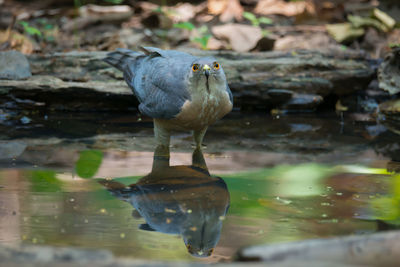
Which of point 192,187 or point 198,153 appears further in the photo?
point 198,153

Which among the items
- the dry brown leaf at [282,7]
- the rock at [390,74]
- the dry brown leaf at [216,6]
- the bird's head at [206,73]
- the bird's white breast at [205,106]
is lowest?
the dry brown leaf at [216,6]

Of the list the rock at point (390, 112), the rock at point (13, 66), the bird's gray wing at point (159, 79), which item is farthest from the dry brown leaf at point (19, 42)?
the rock at point (390, 112)

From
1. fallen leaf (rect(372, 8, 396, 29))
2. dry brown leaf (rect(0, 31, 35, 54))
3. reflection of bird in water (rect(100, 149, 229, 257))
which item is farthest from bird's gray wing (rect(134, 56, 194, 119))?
fallen leaf (rect(372, 8, 396, 29))

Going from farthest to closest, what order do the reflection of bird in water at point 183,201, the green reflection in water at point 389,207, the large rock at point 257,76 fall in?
the large rock at point 257,76 → the green reflection in water at point 389,207 → the reflection of bird in water at point 183,201

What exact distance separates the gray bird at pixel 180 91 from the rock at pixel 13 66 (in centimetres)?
227

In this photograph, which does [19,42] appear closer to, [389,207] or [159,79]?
[159,79]

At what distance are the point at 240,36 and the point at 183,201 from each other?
18.5 feet

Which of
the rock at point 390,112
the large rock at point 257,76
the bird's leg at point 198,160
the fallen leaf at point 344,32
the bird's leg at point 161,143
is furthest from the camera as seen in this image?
the fallen leaf at point 344,32

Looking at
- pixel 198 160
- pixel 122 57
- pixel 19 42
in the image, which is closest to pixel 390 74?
pixel 198 160

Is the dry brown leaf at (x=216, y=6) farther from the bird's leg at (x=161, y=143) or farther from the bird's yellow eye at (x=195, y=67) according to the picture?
the bird's yellow eye at (x=195, y=67)

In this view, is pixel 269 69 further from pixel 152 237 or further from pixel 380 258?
pixel 380 258

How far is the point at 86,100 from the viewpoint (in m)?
6.44

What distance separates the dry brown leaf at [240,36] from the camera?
817cm

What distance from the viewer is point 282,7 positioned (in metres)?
10.3
